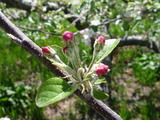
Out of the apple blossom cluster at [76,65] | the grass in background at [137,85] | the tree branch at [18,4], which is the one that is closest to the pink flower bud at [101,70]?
the apple blossom cluster at [76,65]

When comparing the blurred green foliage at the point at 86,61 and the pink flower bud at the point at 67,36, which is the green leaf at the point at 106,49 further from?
the blurred green foliage at the point at 86,61

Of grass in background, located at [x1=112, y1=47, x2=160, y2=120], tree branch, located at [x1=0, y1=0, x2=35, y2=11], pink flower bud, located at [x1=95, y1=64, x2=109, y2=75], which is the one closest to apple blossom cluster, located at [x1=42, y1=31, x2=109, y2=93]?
pink flower bud, located at [x1=95, y1=64, x2=109, y2=75]

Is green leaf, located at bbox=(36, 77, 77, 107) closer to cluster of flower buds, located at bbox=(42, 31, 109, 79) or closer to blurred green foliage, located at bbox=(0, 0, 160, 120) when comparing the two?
cluster of flower buds, located at bbox=(42, 31, 109, 79)

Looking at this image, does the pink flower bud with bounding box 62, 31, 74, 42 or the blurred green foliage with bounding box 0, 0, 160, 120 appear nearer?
the pink flower bud with bounding box 62, 31, 74, 42

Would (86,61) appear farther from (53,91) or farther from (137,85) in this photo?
(53,91)

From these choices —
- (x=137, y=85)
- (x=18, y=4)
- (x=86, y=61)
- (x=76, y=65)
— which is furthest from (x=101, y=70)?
(x=137, y=85)

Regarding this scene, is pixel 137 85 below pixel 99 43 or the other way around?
below

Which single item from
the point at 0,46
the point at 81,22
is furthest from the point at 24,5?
the point at 0,46

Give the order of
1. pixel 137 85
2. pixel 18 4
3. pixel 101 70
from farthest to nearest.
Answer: pixel 137 85, pixel 18 4, pixel 101 70
